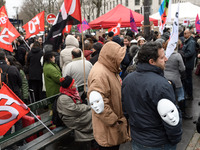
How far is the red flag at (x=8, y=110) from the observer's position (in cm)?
279

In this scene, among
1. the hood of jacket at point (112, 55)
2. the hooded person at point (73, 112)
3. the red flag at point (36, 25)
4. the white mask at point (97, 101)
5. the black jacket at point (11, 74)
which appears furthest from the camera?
the red flag at point (36, 25)

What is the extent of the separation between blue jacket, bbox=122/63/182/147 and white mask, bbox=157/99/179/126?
1.4 inches

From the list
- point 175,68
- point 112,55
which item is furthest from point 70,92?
point 175,68

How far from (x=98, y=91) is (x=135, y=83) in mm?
522

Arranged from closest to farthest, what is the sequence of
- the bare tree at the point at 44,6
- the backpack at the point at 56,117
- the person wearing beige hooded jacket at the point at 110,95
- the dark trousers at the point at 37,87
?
the person wearing beige hooded jacket at the point at 110,95 < the backpack at the point at 56,117 < the dark trousers at the point at 37,87 < the bare tree at the point at 44,6

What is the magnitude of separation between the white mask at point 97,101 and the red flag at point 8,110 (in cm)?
102

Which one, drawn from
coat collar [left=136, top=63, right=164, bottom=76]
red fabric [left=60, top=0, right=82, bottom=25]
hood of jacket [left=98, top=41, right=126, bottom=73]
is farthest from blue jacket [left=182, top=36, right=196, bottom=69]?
coat collar [left=136, top=63, right=164, bottom=76]

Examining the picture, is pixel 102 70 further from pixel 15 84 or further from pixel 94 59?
pixel 94 59

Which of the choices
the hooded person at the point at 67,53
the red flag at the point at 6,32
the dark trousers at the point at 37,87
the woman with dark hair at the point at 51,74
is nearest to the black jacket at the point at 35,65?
the dark trousers at the point at 37,87

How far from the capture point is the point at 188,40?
21.3 ft

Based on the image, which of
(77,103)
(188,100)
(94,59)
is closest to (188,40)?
(188,100)

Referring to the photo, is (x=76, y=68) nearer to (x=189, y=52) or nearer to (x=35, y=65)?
(x=35, y=65)

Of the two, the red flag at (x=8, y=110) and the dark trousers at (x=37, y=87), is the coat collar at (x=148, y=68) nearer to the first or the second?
the red flag at (x=8, y=110)

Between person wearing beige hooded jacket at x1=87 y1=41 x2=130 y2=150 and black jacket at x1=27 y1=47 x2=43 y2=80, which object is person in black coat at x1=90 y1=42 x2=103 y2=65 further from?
person wearing beige hooded jacket at x1=87 y1=41 x2=130 y2=150
